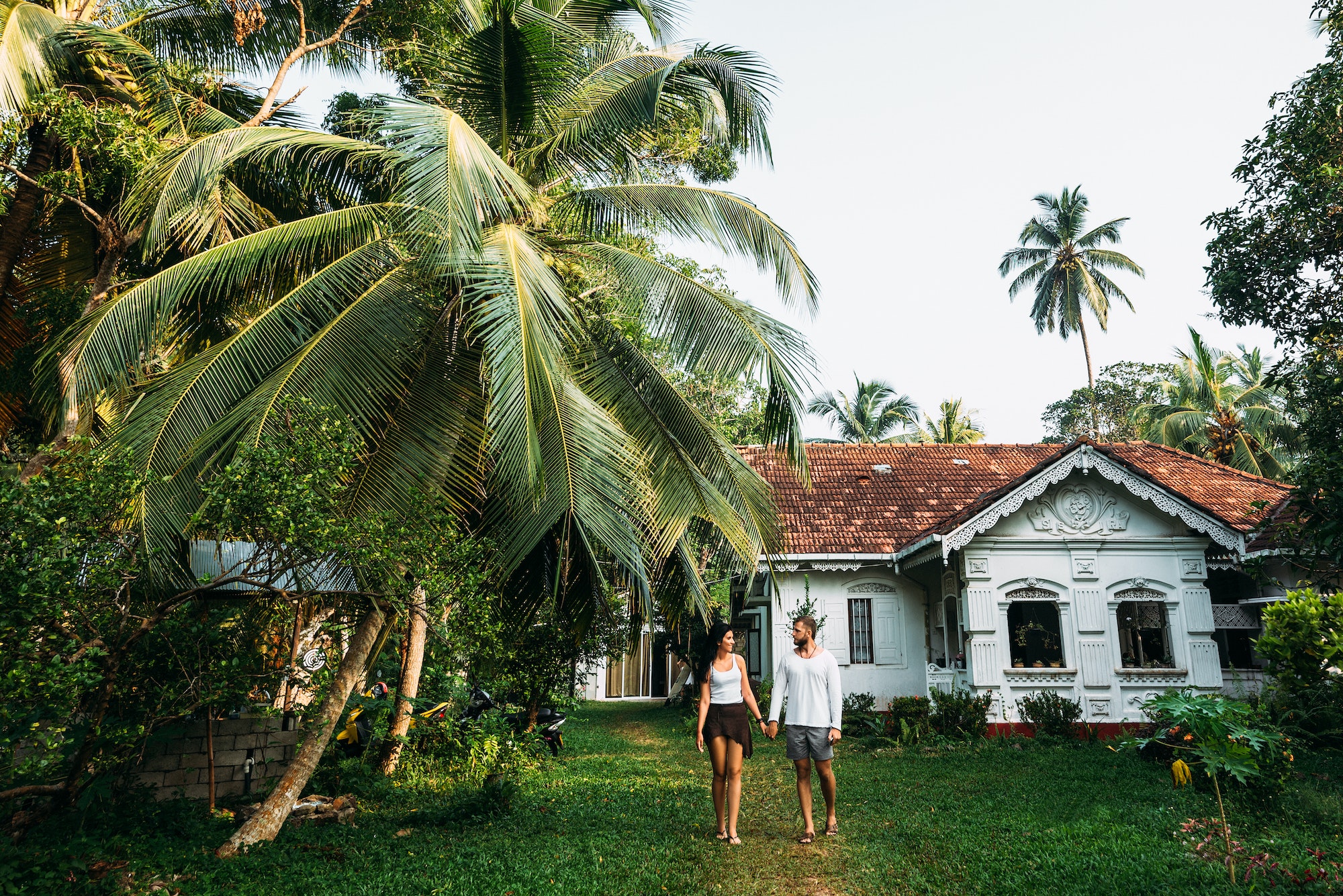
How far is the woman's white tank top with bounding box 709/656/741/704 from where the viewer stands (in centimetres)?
677

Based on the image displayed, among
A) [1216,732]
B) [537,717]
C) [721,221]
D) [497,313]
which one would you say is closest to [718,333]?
[721,221]

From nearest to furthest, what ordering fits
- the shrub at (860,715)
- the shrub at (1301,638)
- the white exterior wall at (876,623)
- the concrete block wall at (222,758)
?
the concrete block wall at (222,758) < the shrub at (1301,638) < the shrub at (860,715) < the white exterior wall at (876,623)

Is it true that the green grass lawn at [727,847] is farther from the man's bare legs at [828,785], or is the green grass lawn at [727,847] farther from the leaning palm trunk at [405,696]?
the leaning palm trunk at [405,696]

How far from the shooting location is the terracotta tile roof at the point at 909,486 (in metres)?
16.6

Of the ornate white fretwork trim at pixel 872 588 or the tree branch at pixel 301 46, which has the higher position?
the tree branch at pixel 301 46

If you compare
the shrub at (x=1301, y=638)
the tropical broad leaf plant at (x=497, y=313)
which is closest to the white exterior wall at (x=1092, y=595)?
the shrub at (x=1301, y=638)

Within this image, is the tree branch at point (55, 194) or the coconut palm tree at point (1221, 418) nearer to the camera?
the tree branch at point (55, 194)

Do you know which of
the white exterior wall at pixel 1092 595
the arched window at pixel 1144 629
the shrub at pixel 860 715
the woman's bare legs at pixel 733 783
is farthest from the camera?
the shrub at pixel 860 715

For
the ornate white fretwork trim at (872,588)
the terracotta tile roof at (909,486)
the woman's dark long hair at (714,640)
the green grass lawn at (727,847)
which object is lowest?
the green grass lawn at (727,847)

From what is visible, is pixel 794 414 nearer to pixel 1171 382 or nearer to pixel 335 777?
pixel 335 777

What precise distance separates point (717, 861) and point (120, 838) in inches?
191

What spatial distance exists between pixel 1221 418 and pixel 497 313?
24.6 metres

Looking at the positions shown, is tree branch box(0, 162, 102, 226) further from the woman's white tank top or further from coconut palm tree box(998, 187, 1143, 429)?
coconut palm tree box(998, 187, 1143, 429)

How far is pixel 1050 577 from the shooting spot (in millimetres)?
14297
